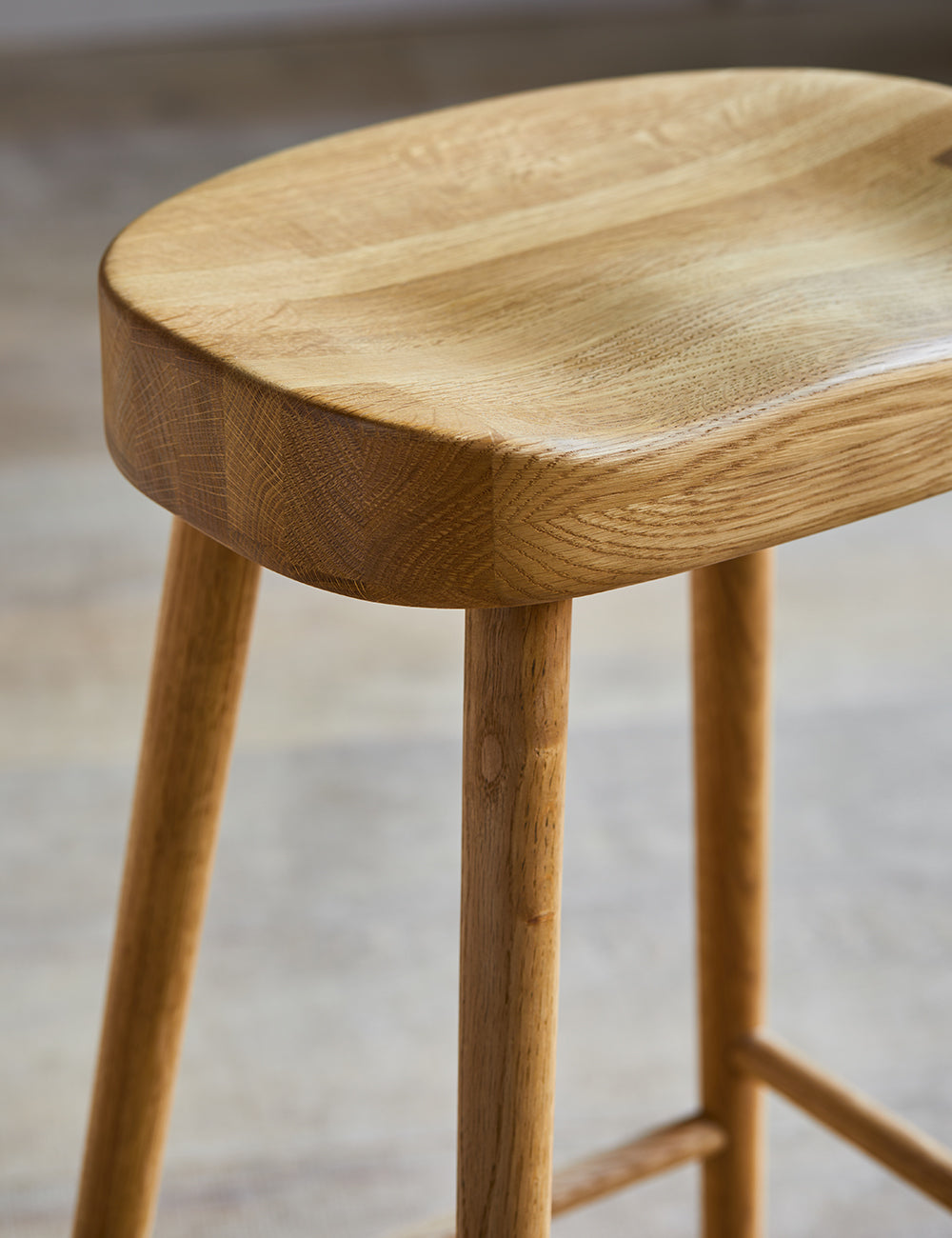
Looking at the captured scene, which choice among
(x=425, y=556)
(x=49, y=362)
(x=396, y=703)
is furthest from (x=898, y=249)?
(x=49, y=362)

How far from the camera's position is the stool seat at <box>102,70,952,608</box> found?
1.02 ft

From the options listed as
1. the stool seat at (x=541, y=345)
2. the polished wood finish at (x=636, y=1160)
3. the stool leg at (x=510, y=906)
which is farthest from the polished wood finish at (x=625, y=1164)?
the stool seat at (x=541, y=345)

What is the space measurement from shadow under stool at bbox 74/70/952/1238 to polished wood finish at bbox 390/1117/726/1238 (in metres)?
0.18

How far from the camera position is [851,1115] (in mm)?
656

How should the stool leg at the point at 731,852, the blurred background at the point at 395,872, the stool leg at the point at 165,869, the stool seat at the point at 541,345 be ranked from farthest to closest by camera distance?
the blurred background at the point at 395,872
the stool leg at the point at 731,852
the stool leg at the point at 165,869
the stool seat at the point at 541,345

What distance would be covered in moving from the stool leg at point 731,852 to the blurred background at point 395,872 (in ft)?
0.44

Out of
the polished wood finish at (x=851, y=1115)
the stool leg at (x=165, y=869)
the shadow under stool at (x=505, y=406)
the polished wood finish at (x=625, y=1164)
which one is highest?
the shadow under stool at (x=505, y=406)

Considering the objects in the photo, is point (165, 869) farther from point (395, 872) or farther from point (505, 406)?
point (395, 872)

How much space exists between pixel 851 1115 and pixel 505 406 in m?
0.44

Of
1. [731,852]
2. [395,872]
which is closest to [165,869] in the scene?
[731,852]

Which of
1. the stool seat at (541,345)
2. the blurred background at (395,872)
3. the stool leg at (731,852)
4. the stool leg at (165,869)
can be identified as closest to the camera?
the stool seat at (541,345)

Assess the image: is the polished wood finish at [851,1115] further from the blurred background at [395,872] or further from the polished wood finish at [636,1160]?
the blurred background at [395,872]

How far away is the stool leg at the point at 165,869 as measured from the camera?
0.47m

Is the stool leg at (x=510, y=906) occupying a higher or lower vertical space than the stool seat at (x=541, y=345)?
lower
